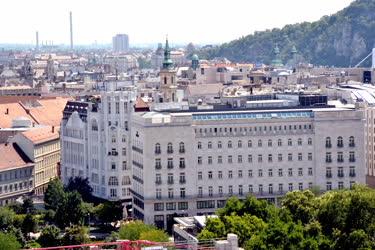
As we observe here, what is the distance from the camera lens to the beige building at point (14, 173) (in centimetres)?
8394

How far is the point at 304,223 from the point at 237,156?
14.6 metres

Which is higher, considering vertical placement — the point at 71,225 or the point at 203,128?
the point at 203,128

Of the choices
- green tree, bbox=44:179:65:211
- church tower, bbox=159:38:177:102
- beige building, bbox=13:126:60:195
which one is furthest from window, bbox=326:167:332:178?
beige building, bbox=13:126:60:195

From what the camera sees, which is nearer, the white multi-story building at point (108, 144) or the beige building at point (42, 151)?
the white multi-story building at point (108, 144)

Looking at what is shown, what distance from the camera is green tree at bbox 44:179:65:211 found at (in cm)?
7406

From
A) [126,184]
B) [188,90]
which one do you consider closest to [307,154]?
[126,184]

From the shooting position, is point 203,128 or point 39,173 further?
point 39,173

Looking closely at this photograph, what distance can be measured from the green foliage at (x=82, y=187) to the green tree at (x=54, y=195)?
A: 126 inches

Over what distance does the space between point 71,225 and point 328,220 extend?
59.1 ft

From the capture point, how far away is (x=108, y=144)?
80062 mm

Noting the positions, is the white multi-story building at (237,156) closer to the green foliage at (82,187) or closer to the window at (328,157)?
the window at (328,157)

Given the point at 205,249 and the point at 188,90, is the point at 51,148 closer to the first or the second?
the point at 188,90

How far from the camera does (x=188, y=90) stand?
123625 mm

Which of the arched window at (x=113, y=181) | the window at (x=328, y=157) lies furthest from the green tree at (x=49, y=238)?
the window at (x=328, y=157)
